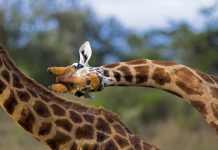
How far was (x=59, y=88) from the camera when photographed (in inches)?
137

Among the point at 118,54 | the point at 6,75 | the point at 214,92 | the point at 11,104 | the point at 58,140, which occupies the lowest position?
the point at 118,54

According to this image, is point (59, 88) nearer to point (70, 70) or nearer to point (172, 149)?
Result: point (70, 70)

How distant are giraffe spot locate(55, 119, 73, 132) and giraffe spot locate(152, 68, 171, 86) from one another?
19.6 inches

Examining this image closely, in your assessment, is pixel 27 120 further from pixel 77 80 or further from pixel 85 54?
pixel 85 54

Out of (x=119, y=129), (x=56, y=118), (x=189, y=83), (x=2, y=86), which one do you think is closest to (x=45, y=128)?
(x=56, y=118)

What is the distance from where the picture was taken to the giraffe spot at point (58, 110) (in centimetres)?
361

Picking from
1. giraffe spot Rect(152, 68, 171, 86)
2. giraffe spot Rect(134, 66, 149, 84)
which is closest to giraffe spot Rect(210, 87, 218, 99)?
giraffe spot Rect(152, 68, 171, 86)

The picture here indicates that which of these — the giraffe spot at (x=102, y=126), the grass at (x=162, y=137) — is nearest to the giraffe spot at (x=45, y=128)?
the giraffe spot at (x=102, y=126)

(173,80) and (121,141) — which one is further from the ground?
(173,80)

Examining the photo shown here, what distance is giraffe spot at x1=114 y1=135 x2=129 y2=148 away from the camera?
12.0ft

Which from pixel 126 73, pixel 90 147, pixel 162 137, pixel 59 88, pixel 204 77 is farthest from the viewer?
pixel 162 137

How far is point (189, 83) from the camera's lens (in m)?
3.76

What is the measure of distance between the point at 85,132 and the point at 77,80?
289mm

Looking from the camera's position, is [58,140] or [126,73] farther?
[126,73]
